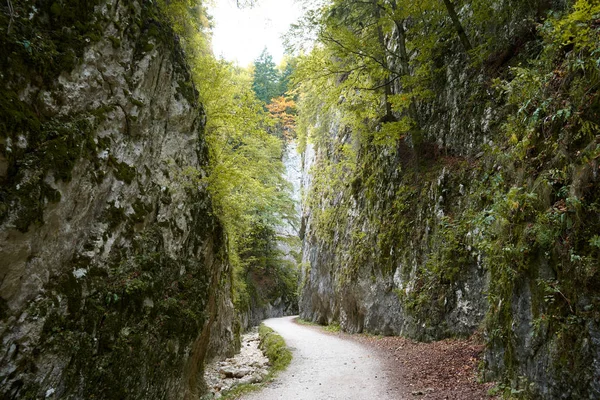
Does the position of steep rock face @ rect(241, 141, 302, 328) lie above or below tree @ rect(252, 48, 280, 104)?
below

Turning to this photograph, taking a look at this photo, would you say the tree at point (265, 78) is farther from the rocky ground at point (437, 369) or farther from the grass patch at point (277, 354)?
the rocky ground at point (437, 369)

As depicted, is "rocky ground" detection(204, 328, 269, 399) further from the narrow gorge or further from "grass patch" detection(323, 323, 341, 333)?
"grass patch" detection(323, 323, 341, 333)

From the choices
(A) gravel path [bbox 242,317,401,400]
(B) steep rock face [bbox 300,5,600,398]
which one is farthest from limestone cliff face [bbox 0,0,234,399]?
(B) steep rock face [bbox 300,5,600,398]

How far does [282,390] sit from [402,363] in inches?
117

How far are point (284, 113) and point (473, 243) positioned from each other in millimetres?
31628

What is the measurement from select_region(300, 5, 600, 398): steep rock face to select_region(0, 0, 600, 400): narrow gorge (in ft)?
→ 0.12

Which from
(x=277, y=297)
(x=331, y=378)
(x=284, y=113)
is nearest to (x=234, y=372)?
(x=331, y=378)

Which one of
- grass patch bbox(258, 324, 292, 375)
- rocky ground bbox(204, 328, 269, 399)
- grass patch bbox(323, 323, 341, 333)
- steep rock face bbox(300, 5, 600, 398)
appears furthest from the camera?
grass patch bbox(323, 323, 341, 333)

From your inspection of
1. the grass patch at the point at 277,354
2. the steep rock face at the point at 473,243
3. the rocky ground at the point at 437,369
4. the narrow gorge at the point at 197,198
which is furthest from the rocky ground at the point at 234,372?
the steep rock face at the point at 473,243

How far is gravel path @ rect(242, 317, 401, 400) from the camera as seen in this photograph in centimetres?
636

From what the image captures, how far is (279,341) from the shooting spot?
11.5 metres

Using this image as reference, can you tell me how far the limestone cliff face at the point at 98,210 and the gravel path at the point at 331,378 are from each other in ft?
6.30

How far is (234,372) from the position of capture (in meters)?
8.70

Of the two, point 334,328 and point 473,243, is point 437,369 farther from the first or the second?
point 334,328
